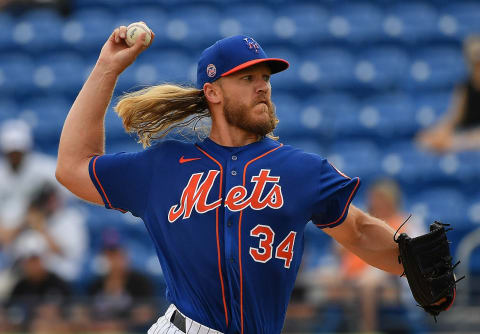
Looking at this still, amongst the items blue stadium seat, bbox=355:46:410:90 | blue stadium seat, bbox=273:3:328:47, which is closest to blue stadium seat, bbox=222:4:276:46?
blue stadium seat, bbox=273:3:328:47

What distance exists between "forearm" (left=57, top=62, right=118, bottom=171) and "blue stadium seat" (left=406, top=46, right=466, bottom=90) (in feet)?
19.7

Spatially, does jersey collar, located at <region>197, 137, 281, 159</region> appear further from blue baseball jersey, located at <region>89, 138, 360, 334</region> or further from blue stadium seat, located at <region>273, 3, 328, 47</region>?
blue stadium seat, located at <region>273, 3, 328, 47</region>

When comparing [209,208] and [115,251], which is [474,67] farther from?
[209,208]

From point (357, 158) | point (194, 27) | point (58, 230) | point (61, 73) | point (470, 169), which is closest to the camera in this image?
point (58, 230)

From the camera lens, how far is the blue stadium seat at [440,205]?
714cm

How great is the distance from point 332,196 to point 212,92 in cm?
60

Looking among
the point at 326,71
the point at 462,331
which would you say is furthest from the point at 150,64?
the point at 462,331

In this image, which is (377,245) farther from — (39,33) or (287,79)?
(39,33)

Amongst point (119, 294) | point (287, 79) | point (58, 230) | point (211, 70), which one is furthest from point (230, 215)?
point (287, 79)

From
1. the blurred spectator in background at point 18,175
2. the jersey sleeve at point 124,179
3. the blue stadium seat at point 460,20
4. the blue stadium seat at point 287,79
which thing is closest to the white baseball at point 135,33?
the jersey sleeve at point 124,179

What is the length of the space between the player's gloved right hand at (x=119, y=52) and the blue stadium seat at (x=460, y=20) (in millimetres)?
6549

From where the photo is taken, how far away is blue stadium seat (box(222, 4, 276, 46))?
9.03 m

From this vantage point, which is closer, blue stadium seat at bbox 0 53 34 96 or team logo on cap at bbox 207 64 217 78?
team logo on cap at bbox 207 64 217 78

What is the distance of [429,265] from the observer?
2.93 metres
